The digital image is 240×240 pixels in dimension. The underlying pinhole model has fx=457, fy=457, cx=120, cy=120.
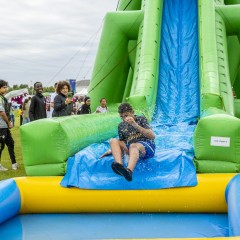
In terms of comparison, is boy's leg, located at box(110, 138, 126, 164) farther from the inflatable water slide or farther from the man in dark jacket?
the man in dark jacket

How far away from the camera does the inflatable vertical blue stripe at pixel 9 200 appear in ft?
12.0

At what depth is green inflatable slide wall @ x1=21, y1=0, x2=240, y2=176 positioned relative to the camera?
4.09 metres

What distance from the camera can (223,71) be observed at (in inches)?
254

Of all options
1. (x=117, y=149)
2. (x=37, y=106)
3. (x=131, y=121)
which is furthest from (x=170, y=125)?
(x=117, y=149)

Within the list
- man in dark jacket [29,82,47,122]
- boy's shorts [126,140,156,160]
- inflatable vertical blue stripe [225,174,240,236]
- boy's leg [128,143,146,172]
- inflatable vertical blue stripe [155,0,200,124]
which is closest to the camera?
inflatable vertical blue stripe [225,174,240,236]

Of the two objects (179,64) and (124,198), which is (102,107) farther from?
(124,198)

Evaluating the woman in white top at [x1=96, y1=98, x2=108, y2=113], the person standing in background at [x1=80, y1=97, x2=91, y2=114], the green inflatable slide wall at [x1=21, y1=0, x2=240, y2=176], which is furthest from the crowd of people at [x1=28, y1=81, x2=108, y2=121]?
the person standing in background at [x1=80, y1=97, x2=91, y2=114]

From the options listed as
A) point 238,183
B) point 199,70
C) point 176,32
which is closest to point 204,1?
point 176,32

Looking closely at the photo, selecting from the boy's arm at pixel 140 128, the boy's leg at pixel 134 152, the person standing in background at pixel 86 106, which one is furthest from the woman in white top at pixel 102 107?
the boy's leg at pixel 134 152

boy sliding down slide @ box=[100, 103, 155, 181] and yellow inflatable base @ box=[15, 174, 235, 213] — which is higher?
boy sliding down slide @ box=[100, 103, 155, 181]

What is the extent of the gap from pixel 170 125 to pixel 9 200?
2797 mm

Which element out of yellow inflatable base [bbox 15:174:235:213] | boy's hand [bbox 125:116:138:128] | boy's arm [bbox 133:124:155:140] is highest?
boy's hand [bbox 125:116:138:128]

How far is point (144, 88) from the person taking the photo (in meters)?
6.22

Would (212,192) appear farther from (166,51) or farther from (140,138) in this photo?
(166,51)
